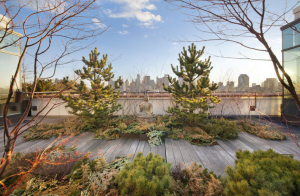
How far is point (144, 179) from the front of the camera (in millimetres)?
1495

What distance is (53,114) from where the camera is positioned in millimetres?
8172

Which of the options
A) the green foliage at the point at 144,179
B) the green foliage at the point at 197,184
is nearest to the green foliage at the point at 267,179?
the green foliage at the point at 197,184

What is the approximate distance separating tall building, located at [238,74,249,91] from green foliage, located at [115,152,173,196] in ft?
23.7

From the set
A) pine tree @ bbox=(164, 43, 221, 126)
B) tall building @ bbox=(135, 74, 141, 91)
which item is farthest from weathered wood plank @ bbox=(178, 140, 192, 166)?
tall building @ bbox=(135, 74, 141, 91)

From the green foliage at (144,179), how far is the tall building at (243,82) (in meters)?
7.21

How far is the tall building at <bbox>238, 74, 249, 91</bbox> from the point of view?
284 inches

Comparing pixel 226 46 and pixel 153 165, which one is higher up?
pixel 226 46

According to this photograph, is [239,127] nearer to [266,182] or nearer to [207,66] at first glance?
[207,66]

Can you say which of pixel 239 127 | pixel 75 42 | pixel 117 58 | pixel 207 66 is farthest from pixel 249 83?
pixel 75 42

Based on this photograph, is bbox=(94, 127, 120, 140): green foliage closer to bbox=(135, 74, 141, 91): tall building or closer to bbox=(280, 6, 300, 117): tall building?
bbox=(135, 74, 141, 91): tall building

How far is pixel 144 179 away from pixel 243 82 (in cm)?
780

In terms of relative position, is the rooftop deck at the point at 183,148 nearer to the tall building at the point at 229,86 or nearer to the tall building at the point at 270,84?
the tall building at the point at 229,86

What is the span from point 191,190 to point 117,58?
3857 mm

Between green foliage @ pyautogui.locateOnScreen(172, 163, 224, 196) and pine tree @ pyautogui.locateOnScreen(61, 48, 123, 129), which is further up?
pine tree @ pyautogui.locateOnScreen(61, 48, 123, 129)
